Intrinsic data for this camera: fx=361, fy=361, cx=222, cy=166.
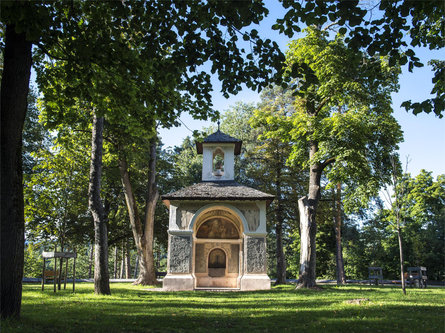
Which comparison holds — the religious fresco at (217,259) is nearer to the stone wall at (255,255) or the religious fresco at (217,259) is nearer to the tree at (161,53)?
the stone wall at (255,255)

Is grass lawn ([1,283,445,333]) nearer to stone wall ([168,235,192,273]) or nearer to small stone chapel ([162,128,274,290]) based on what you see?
small stone chapel ([162,128,274,290])

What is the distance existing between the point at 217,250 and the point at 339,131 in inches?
398

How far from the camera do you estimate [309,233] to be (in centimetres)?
1680

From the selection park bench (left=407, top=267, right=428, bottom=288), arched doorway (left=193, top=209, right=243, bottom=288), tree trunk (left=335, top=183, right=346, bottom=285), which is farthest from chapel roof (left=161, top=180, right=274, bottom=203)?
park bench (left=407, top=267, right=428, bottom=288)

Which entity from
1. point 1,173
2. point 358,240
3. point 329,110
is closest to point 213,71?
point 1,173

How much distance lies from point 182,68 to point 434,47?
505 centimetres

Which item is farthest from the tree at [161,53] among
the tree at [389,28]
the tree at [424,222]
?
the tree at [424,222]

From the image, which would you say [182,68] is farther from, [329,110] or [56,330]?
[329,110]

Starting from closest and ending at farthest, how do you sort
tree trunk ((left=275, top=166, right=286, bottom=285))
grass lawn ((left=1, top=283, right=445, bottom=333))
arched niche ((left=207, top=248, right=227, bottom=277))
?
1. grass lawn ((left=1, top=283, right=445, bottom=333))
2. arched niche ((left=207, top=248, right=227, bottom=277))
3. tree trunk ((left=275, top=166, right=286, bottom=285))

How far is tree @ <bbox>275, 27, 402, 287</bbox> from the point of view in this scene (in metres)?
16.1

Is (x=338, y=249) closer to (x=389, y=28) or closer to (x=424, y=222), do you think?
(x=424, y=222)

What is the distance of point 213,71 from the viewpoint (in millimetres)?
7488

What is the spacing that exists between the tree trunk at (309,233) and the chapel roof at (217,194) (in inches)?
78.9

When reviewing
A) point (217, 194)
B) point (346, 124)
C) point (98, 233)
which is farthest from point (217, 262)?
point (346, 124)
